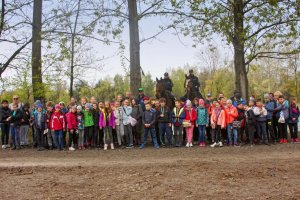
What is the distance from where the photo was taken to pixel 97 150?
12.8 metres

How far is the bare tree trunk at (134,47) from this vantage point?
54.5ft

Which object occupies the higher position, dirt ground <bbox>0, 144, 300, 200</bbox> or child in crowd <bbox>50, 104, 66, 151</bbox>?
child in crowd <bbox>50, 104, 66, 151</bbox>

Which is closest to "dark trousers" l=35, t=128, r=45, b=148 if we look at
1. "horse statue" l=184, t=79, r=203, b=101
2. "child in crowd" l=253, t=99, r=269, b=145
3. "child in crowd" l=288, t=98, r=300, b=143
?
"horse statue" l=184, t=79, r=203, b=101

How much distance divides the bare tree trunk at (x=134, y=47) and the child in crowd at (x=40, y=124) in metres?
4.63

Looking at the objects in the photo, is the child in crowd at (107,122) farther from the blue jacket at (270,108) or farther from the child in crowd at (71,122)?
the blue jacket at (270,108)

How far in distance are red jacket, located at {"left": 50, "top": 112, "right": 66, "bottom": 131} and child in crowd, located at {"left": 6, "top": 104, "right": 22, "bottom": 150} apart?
Result: 1.75 m

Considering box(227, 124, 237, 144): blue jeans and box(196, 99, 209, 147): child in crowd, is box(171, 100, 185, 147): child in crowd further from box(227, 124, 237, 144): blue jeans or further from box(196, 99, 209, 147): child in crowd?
box(227, 124, 237, 144): blue jeans

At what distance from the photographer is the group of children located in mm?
13234

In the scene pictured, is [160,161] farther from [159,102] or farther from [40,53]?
[40,53]

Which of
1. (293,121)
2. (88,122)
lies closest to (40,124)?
(88,122)

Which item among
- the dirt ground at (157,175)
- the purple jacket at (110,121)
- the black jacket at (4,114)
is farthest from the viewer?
the black jacket at (4,114)

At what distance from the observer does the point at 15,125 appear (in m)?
14.0

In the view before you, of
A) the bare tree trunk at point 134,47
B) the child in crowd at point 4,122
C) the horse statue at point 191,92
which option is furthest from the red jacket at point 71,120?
the horse statue at point 191,92

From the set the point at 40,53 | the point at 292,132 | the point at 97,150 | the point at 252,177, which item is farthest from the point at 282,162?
the point at 40,53
